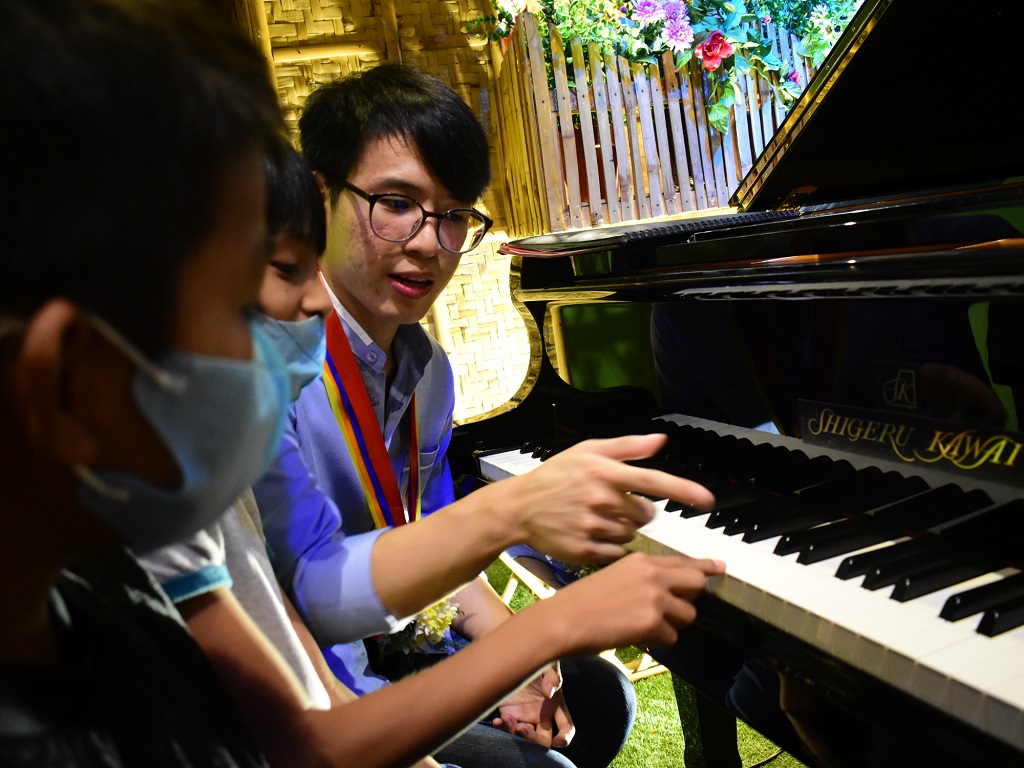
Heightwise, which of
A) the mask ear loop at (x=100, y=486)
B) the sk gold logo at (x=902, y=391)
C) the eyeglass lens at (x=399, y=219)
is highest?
the eyeglass lens at (x=399, y=219)

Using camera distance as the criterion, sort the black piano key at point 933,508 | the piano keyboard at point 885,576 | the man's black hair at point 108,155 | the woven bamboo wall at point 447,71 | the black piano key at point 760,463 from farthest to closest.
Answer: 1. the woven bamboo wall at point 447,71
2. the black piano key at point 760,463
3. the black piano key at point 933,508
4. the piano keyboard at point 885,576
5. the man's black hair at point 108,155

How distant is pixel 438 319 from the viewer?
15.1 feet

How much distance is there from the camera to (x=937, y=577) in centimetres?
102

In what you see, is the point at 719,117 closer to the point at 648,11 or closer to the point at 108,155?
the point at 648,11

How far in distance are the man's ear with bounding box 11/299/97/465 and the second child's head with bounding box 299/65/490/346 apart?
4.03 feet

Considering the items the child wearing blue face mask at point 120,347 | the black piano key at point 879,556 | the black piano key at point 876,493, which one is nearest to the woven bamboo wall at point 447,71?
the black piano key at point 876,493

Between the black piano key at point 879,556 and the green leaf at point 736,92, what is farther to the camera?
the green leaf at point 736,92

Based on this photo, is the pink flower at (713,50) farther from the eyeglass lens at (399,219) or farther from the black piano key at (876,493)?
the black piano key at (876,493)

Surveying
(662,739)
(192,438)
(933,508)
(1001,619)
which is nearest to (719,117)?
(662,739)

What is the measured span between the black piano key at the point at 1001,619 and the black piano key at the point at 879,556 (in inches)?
6.5

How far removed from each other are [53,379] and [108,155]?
137mm

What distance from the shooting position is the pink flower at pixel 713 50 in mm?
4633

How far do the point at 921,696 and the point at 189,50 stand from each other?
87 centimetres

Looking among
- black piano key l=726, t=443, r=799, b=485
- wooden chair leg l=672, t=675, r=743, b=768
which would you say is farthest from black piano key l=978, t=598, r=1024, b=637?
wooden chair leg l=672, t=675, r=743, b=768
